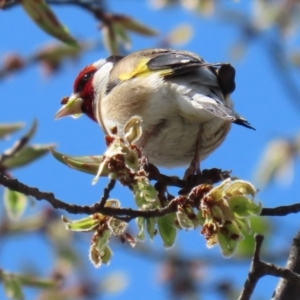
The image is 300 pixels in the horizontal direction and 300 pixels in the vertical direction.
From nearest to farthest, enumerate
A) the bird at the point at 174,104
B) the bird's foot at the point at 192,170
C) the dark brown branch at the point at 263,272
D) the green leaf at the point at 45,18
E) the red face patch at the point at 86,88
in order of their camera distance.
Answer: the dark brown branch at the point at 263,272 < the bird's foot at the point at 192,170 < the bird at the point at 174,104 < the green leaf at the point at 45,18 < the red face patch at the point at 86,88

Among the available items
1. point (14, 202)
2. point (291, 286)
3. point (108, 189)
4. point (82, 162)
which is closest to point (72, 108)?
point (14, 202)

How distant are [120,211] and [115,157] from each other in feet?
0.68

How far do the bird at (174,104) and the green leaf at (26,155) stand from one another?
0.36 metres

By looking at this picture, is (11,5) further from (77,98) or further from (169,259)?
(169,259)

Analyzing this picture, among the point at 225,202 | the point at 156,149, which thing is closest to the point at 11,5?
the point at 156,149

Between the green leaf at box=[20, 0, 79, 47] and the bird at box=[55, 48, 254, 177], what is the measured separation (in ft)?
1.32

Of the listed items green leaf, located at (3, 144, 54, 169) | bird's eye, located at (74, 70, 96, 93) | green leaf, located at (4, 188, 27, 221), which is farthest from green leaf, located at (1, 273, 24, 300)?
bird's eye, located at (74, 70, 96, 93)

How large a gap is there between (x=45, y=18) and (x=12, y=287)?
133cm

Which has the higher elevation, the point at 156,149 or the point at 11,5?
the point at 11,5

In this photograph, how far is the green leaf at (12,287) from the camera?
337 centimetres

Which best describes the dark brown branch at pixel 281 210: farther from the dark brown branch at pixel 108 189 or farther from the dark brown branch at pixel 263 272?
the dark brown branch at pixel 108 189

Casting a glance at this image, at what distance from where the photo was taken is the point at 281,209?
2633mm

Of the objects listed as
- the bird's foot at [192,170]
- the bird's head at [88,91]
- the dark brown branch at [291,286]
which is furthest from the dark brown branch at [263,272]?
the bird's head at [88,91]

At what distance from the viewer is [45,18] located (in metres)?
3.65
